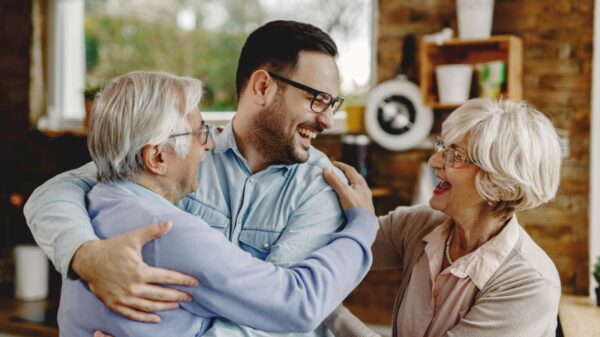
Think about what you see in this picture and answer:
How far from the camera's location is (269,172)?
5.84 feet

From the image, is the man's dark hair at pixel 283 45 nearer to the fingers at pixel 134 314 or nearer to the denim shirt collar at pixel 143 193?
the denim shirt collar at pixel 143 193

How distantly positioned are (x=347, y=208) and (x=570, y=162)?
82.8 inches

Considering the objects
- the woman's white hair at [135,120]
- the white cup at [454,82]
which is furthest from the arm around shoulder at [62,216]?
the white cup at [454,82]

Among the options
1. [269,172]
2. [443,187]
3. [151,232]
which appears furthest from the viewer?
[443,187]

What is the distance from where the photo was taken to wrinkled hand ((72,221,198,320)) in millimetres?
1312

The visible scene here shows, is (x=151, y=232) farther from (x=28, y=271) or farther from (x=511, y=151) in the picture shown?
(x=28, y=271)

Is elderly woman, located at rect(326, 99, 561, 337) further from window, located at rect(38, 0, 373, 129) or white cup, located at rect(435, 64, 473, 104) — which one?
window, located at rect(38, 0, 373, 129)

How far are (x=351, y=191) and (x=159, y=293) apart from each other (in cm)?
59

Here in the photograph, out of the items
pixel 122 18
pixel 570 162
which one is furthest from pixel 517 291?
pixel 122 18

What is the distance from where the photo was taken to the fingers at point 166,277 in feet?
4.30

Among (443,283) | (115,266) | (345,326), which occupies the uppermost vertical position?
(115,266)

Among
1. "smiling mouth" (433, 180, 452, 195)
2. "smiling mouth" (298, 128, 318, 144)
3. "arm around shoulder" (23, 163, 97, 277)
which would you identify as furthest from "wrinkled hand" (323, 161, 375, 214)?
"arm around shoulder" (23, 163, 97, 277)

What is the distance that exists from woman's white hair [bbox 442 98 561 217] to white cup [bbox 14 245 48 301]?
328 centimetres

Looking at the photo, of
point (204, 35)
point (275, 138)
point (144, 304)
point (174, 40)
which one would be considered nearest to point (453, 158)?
point (275, 138)
